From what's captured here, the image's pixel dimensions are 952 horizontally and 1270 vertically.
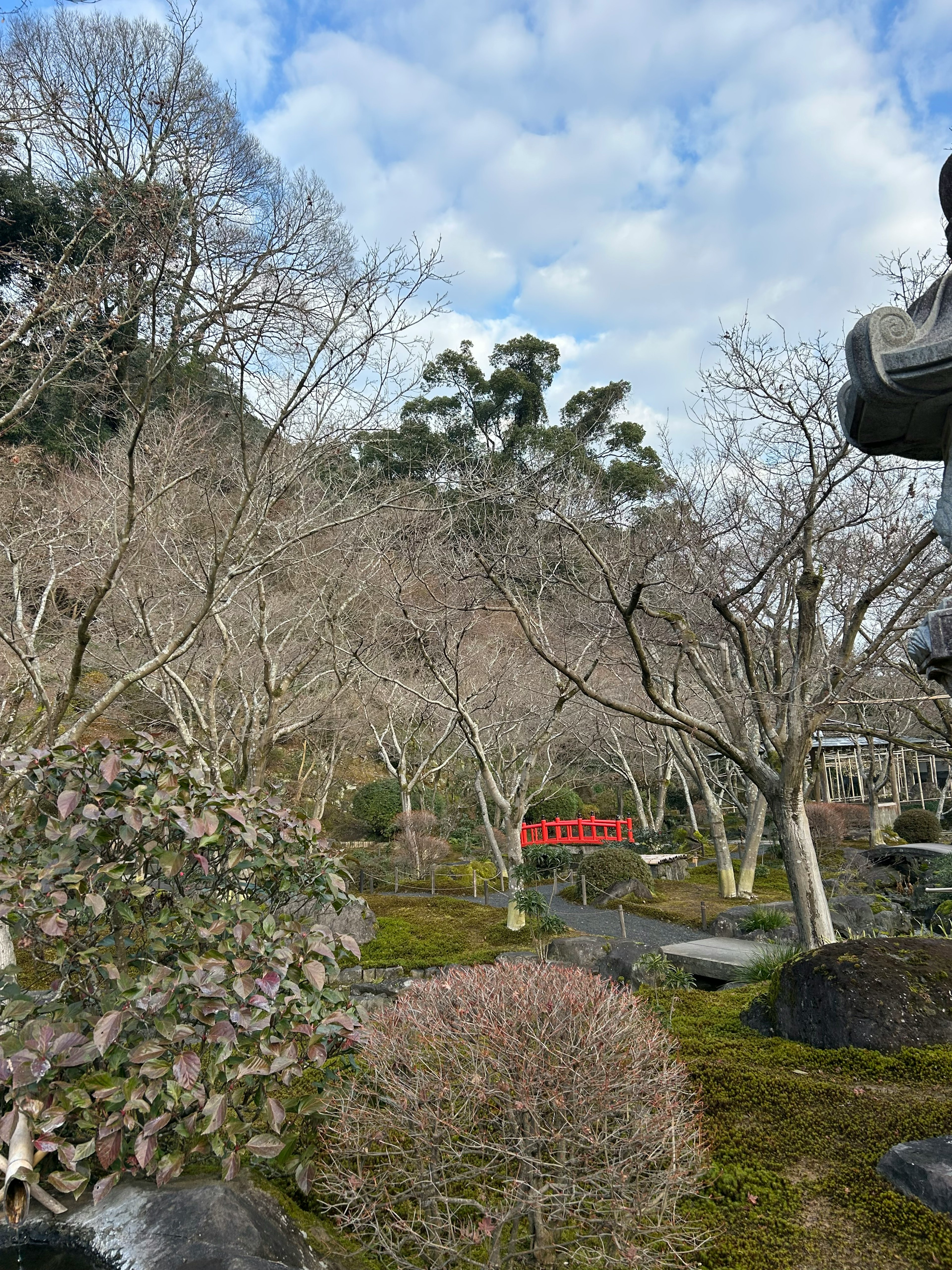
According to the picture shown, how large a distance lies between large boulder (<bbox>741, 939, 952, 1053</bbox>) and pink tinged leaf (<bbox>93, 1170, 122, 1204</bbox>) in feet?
12.8

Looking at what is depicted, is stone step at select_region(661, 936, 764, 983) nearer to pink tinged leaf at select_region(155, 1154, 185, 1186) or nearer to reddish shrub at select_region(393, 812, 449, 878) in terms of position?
pink tinged leaf at select_region(155, 1154, 185, 1186)

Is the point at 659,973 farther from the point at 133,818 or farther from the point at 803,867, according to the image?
the point at 133,818

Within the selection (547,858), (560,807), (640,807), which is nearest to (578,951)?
(547,858)

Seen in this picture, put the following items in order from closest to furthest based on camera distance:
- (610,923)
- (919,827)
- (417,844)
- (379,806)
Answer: (610,923) < (417,844) < (379,806) < (919,827)

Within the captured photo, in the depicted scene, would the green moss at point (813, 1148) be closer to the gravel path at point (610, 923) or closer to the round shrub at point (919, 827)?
the gravel path at point (610, 923)

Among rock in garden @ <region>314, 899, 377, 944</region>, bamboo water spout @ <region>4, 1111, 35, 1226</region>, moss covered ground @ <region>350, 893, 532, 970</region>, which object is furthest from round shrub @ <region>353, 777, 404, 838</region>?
bamboo water spout @ <region>4, 1111, 35, 1226</region>

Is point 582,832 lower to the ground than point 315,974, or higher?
lower

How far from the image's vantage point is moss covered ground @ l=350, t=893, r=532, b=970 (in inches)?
363

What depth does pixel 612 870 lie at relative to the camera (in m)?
15.0

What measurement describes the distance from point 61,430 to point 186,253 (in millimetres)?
10040

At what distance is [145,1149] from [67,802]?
1250 mm

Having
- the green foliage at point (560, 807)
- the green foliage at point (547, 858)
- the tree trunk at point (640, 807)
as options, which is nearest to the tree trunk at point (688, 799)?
the tree trunk at point (640, 807)

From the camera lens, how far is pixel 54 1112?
258 cm

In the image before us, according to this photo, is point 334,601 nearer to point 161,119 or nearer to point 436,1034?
point 161,119
